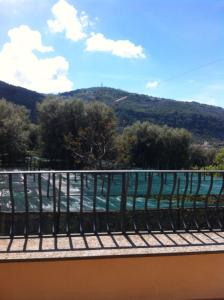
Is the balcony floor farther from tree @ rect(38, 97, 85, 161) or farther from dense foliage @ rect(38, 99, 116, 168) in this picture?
tree @ rect(38, 97, 85, 161)

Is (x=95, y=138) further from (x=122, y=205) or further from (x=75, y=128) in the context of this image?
(x=122, y=205)

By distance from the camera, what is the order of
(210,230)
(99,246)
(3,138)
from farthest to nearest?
(3,138) < (210,230) < (99,246)

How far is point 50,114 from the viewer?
26703mm

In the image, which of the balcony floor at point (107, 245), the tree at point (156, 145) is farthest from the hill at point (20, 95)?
the balcony floor at point (107, 245)

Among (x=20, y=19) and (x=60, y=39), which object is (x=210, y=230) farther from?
(x=60, y=39)

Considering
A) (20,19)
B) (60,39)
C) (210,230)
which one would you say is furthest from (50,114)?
(210,230)

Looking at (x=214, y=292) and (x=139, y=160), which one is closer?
(x=214, y=292)

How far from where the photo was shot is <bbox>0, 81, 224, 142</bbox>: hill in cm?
3312

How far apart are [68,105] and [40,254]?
81.9 ft

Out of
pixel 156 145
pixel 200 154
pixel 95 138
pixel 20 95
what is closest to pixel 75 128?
→ pixel 95 138

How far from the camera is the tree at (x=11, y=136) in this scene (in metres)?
24.5

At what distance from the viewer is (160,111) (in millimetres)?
37188

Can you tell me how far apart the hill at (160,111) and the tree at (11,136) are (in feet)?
21.7

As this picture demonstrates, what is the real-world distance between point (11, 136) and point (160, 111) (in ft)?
56.9
